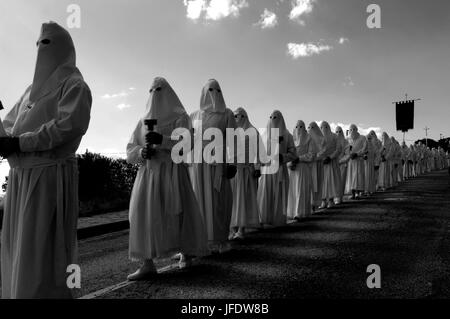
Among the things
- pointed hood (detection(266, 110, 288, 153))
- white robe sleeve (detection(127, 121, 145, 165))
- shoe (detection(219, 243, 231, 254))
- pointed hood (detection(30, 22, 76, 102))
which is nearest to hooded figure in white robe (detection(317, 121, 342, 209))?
pointed hood (detection(266, 110, 288, 153))

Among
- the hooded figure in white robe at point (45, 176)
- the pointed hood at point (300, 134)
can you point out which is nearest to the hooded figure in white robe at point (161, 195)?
the hooded figure in white robe at point (45, 176)

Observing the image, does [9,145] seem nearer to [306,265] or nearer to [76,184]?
[76,184]

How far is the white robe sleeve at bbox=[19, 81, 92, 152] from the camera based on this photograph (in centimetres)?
362

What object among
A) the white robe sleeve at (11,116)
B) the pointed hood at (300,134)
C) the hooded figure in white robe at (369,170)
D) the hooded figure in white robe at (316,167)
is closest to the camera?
the white robe sleeve at (11,116)

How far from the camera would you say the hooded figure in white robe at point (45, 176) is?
359 centimetres

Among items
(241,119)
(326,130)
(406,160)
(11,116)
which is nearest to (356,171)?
(326,130)

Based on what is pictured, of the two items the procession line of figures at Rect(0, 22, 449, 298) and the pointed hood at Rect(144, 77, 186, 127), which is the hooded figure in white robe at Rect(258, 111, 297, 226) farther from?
the pointed hood at Rect(144, 77, 186, 127)

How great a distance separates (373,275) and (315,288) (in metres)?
0.84

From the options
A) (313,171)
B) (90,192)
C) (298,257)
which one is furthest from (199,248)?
(90,192)

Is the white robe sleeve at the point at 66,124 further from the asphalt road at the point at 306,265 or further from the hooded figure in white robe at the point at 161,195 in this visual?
the asphalt road at the point at 306,265

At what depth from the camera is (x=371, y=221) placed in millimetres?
9367

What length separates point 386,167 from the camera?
22516 mm

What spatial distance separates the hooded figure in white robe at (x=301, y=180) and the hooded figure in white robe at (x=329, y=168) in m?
1.33

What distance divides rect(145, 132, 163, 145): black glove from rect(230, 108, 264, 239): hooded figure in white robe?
2749mm
